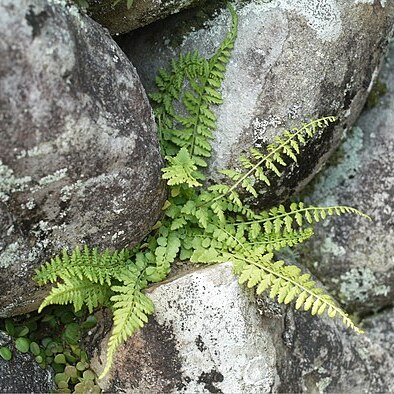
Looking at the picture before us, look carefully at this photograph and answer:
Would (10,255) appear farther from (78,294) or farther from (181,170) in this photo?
(181,170)

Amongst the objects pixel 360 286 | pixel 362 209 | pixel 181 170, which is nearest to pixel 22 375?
pixel 181 170

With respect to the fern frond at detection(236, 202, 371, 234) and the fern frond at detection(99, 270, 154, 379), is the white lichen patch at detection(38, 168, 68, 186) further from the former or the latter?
the fern frond at detection(236, 202, 371, 234)

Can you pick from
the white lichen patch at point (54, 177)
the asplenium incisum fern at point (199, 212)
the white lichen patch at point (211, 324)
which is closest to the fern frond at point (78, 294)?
the asplenium incisum fern at point (199, 212)

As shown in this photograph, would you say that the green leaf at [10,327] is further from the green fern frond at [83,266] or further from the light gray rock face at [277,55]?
the light gray rock face at [277,55]

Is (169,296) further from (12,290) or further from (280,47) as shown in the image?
(280,47)

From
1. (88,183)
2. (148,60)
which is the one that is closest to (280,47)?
(148,60)

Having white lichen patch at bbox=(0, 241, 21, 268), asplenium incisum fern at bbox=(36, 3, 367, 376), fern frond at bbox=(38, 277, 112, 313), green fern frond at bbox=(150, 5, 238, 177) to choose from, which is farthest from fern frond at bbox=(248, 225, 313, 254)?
white lichen patch at bbox=(0, 241, 21, 268)
